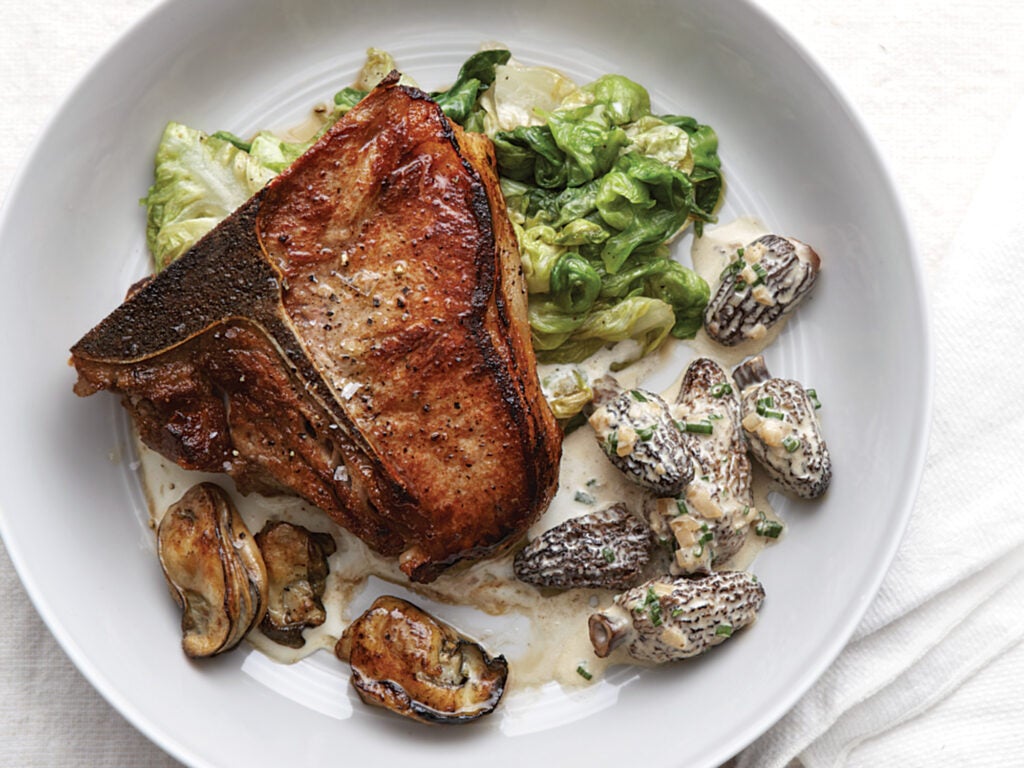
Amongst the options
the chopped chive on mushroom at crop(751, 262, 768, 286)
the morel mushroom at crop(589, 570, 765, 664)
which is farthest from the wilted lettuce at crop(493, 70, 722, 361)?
the morel mushroom at crop(589, 570, 765, 664)

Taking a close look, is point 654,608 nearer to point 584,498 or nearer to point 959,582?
point 584,498

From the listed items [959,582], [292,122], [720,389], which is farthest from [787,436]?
[292,122]

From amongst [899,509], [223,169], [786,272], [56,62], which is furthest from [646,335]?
[56,62]

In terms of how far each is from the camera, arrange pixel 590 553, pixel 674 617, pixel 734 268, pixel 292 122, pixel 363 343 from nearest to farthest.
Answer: pixel 363 343 → pixel 674 617 → pixel 590 553 → pixel 734 268 → pixel 292 122

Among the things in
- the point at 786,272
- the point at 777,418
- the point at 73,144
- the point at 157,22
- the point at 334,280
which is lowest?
the point at 777,418

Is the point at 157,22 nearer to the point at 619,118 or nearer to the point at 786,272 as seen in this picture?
the point at 619,118

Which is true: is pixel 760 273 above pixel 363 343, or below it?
below

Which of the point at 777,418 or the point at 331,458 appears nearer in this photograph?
the point at 331,458

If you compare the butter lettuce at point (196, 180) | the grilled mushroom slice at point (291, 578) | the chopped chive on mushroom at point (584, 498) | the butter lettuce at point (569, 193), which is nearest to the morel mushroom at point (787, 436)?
the butter lettuce at point (569, 193)
